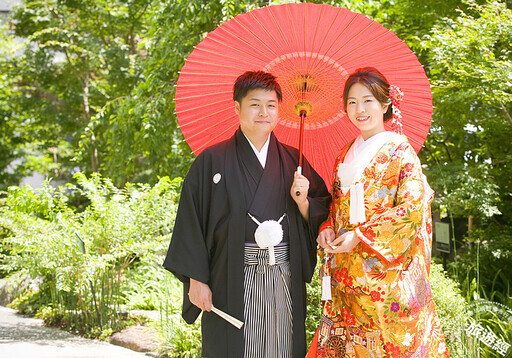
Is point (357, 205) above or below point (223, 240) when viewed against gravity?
above

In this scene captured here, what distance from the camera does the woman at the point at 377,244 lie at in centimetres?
218

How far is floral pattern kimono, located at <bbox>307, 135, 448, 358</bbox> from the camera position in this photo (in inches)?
85.3

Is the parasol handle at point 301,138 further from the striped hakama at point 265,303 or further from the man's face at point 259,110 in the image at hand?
the striped hakama at point 265,303

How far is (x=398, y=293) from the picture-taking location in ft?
7.16

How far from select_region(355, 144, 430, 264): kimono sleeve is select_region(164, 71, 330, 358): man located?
37cm

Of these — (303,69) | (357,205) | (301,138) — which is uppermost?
(303,69)

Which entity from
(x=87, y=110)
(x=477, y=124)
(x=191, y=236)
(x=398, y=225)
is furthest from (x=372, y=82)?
(x=87, y=110)

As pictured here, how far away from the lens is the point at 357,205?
2221mm

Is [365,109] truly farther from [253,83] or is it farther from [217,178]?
[217,178]

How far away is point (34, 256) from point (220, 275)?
322cm

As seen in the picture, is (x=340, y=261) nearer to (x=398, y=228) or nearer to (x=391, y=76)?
(x=398, y=228)

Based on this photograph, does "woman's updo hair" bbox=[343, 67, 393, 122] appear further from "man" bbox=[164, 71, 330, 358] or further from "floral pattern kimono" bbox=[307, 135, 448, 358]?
"man" bbox=[164, 71, 330, 358]

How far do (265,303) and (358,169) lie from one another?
2.62 ft

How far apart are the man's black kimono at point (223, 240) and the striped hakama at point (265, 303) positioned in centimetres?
5
